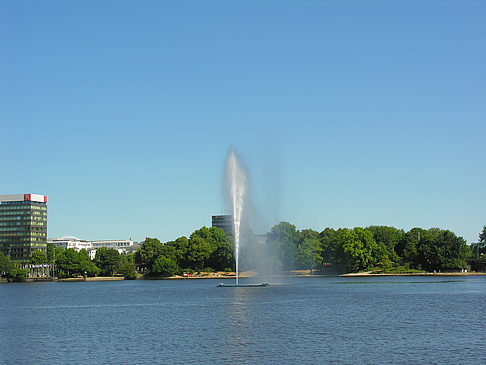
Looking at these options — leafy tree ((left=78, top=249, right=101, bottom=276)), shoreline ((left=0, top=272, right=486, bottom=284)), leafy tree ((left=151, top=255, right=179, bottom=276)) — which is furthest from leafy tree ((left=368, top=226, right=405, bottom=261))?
leafy tree ((left=78, top=249, right=101, bottom=276))

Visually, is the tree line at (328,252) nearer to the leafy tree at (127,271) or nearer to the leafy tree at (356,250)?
the leafy tree at (356,250)

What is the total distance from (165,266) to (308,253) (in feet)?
150

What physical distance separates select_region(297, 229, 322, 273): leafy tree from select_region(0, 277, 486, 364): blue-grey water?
3820 inches

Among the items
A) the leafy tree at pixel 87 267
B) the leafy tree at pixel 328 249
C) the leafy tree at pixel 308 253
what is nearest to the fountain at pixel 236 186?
the leafy tree at pixel 308 253

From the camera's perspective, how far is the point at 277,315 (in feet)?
198

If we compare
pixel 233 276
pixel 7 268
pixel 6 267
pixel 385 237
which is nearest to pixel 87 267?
pixel 7 268

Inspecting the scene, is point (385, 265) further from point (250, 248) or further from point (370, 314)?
point (370, 314)

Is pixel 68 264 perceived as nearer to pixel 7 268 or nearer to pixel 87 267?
pixel 87 267

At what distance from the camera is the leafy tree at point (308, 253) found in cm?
17400

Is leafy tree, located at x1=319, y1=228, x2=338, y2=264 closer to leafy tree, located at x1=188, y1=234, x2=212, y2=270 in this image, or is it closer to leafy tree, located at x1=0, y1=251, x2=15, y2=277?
leafy tree, located at x1=188, y1=234, x2=212, y2=270

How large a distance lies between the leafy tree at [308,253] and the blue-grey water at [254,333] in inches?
3820

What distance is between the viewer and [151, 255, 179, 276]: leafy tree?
18188cm

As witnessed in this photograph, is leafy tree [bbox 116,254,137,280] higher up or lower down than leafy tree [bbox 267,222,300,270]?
lower down

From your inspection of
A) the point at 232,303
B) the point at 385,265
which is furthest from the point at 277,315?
the point at 385,265
